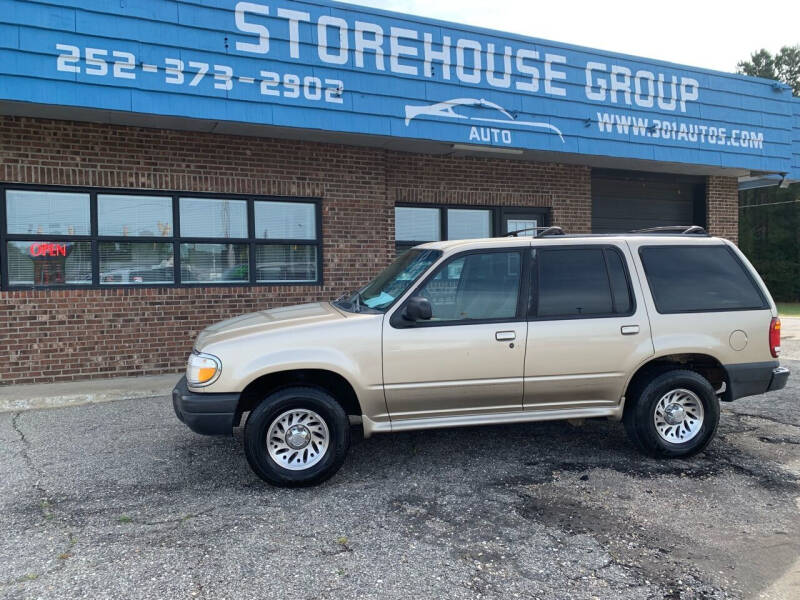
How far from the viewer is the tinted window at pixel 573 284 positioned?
4594mm

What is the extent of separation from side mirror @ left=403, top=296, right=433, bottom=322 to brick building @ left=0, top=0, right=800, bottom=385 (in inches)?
160

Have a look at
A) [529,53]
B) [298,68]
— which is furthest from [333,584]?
[529,53]

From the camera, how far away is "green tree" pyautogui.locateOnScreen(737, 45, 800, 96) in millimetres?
40719

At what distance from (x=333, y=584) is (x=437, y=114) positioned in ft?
21.5

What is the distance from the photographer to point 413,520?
3.71m

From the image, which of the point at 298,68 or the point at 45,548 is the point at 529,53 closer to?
the point at 298,68

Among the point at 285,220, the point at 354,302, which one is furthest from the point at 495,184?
the point at 354,302

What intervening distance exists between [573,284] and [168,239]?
569 centimetres

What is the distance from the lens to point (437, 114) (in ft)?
26.7

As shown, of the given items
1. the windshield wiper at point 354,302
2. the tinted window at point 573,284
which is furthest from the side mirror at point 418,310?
the tinted window at point 573,284

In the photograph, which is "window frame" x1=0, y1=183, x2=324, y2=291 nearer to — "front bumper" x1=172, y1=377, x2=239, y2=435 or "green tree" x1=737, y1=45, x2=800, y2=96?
"front bumper" x1=172, y1=377, x2=239, y2=435

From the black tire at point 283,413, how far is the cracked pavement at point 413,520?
134mm

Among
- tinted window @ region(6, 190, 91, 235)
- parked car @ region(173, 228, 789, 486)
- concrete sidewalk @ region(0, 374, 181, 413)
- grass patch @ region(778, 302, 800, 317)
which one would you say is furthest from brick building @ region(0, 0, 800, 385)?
grass patch @ region(778, 302, 800, 317)

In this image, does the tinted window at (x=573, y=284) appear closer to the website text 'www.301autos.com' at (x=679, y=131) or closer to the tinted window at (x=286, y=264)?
the tinted window at (x=286, y=264)
